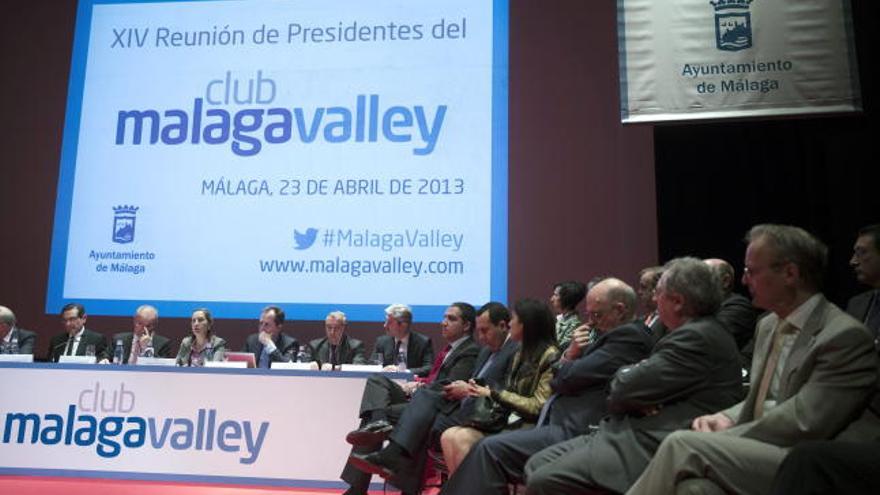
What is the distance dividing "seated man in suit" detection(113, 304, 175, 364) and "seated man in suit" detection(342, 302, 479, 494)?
2159mm

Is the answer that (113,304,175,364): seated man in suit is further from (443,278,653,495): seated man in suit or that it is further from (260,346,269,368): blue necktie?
(443,278,653,495): seated man in suit

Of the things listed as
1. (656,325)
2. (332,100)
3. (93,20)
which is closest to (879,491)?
(656,325)

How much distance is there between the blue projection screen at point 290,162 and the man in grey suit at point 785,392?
4.37 meters

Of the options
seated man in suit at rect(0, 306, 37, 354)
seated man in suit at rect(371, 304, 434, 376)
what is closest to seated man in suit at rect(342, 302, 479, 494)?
seated man in suit at rect(371, 304, 434, 376)

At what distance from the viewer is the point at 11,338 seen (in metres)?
6.35

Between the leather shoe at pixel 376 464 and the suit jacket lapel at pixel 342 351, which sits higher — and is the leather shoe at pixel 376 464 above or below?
below

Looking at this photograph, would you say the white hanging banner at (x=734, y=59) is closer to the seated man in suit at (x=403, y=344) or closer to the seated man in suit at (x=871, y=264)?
the seated man in suit at (x=871, y=264)

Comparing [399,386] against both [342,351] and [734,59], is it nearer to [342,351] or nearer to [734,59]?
[342,351]

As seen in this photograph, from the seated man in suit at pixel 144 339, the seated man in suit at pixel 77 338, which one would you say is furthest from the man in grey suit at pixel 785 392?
the seated man in suit at pixel 77 338

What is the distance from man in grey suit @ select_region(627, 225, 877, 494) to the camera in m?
2.04

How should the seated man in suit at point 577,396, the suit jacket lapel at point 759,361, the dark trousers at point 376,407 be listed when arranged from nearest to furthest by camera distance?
1. the suit jacket lapel at point 759,361
2. the seated man in suit at point 577,396
3. the dark trousers at point 376,407

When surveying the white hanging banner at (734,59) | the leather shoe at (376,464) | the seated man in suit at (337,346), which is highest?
the white hanging banner at (734,59)

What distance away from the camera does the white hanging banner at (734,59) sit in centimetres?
525

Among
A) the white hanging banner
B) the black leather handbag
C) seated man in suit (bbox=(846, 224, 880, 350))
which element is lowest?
the black leather handbag
